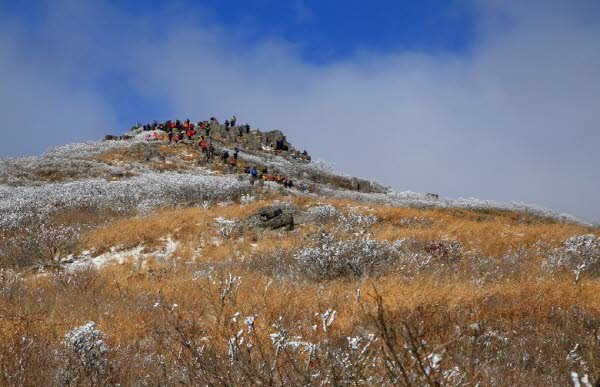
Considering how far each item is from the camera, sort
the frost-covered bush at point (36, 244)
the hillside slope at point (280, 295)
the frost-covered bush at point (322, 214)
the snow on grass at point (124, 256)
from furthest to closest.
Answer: the frost-covered bush at point (322, 214), the snow on grass at point (124, 256), the frost-covered bush at point (36, 244), the hillside slope at point (280, 295)

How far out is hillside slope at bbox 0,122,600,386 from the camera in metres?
4.41

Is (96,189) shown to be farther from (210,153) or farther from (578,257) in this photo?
(578,257)

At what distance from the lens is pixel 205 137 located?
5594 centimetres

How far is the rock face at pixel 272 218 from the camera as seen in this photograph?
18.3 meters

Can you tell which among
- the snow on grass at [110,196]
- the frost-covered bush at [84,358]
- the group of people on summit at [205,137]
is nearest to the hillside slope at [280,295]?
the frost-covered bush at [84,358]

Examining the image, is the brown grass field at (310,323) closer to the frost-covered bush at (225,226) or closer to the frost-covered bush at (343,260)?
the frost-covered bush at (343,260)

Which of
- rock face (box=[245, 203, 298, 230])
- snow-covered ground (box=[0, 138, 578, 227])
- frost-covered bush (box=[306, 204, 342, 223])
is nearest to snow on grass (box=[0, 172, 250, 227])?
snow-covered ground (box=[0, 138, 578, 227])

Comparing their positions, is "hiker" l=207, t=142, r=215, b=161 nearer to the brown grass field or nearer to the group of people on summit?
the group of people on summit

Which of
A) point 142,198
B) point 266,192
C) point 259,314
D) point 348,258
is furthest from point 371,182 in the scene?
point 259,314

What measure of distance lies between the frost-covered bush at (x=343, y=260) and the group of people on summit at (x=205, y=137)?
83.3ft

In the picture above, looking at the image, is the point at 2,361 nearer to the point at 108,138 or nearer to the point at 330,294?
the point at 330,294

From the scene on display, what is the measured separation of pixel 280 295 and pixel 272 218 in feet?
33.5

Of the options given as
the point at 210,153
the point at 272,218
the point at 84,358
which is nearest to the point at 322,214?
the point at 272,218

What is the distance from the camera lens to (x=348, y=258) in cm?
1145
